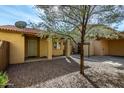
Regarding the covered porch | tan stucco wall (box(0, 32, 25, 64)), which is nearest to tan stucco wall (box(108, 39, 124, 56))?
the covered porch

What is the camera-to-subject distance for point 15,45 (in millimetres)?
12266

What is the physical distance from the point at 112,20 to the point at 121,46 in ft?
45.1

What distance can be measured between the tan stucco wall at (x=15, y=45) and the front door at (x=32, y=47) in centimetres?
315

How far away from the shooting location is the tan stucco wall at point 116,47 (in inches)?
835

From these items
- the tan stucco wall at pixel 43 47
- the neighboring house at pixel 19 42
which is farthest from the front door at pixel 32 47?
the tan stucco wall at pixel 43 47

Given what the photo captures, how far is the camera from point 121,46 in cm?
2125

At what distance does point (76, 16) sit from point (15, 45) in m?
5.95

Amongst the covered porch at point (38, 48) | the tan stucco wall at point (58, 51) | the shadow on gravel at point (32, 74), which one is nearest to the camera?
the shadow on gravel at point (32, 74)

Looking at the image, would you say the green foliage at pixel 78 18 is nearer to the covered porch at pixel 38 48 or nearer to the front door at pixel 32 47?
the covered porch at pixel 38 48

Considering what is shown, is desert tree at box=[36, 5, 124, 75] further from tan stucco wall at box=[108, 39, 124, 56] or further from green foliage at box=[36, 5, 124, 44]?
tan stucco wall at box=[108, 39, 124, 56]

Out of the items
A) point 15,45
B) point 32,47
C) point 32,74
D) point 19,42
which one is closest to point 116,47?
point 32,47

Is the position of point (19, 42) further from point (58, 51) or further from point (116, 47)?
point (116, 47)

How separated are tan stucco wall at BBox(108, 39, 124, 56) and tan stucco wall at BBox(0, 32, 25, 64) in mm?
14084

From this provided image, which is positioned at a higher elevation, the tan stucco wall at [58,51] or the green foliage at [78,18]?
the green foliage at [78,18]
